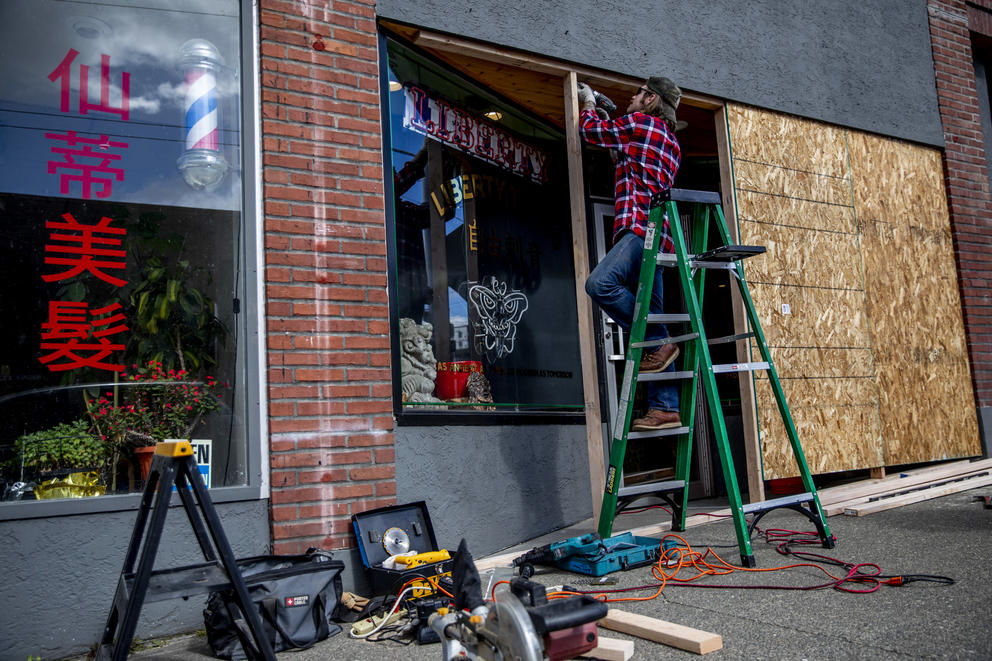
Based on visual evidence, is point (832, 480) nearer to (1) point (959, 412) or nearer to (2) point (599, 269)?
(1) point (959, 412)

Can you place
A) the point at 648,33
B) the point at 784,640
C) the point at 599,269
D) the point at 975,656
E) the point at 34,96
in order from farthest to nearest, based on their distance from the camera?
the point at 648,33
the point at 599,269
the point at 34,96
the point at 784,640
the point at 975,656

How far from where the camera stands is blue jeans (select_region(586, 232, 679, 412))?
429 cm

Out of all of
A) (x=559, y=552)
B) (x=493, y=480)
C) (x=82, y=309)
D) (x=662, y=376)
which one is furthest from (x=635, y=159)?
(x=82, y=309)

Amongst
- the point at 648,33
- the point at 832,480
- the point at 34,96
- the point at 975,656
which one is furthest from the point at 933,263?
the point at 34,96

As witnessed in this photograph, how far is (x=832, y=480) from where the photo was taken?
6824 millimetres

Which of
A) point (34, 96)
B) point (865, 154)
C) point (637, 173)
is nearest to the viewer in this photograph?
point (34, 96)

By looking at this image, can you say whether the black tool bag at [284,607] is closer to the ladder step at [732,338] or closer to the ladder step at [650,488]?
the ladder step at [650,488]

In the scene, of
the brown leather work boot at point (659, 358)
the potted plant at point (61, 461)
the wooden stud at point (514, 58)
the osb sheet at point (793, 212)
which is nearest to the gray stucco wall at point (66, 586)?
the potted plant at point (61, 461)

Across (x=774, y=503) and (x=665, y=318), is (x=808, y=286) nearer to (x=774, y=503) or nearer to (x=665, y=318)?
(x=665, y=318)

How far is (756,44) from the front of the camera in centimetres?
593

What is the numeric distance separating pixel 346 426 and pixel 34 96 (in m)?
2.10

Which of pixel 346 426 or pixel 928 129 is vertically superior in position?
pixel 928 129

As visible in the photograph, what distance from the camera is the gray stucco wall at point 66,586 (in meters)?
3.00

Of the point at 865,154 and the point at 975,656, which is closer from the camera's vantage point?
the point at 975,656
